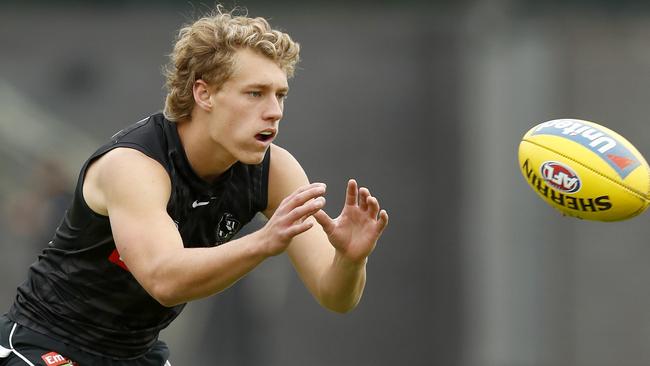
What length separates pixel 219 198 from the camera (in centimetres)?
540

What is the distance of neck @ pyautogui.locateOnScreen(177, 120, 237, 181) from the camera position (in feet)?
17.3

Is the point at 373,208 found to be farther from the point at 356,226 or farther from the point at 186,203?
the point at 186,203

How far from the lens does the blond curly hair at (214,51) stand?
206 inches

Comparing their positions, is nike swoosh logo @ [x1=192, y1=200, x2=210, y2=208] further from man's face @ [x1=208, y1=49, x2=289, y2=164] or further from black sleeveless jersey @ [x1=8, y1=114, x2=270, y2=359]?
man's face @ [x1=208, y1=49, x2=289, y2=164]

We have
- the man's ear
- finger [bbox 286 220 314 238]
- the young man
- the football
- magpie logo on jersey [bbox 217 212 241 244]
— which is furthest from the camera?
the football

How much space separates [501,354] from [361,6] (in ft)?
12.5

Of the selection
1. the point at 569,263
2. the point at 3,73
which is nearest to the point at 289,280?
the point at 569,263

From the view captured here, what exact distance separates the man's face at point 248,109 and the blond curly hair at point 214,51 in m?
0.05

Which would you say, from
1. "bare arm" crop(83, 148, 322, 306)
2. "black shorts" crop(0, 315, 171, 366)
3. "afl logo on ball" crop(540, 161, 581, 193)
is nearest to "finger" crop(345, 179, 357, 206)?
"bare arm" crop(83, 148, 322, 306)

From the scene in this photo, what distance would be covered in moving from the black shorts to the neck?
935mm

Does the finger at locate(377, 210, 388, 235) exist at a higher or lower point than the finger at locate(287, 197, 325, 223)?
higher

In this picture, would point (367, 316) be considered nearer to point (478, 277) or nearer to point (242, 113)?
point (478, 277)

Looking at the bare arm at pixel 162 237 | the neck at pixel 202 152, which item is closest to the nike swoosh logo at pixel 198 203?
the neck at pixel 202 152

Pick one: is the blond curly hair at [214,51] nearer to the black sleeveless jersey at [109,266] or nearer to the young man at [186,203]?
the young man at [186,203]
